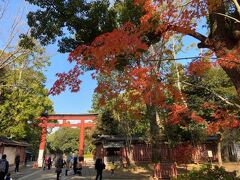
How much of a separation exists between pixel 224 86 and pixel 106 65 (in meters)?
21.7

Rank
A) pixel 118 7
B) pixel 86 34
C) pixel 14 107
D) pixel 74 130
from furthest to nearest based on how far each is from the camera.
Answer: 1. pixel 74 130
2. pixel 14 107
3. pixel 118 7
4. pixel 86 34

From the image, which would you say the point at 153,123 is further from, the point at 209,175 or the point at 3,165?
the point at 3,165

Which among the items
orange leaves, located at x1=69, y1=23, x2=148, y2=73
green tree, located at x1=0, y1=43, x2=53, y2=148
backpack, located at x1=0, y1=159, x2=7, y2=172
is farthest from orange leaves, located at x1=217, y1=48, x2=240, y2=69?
green tree, located at x1=0, y1=43, x2=53, y2=148

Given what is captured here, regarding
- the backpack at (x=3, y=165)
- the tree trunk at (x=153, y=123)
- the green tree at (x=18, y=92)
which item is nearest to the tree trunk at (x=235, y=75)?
the backpack at (x=3, y=165)

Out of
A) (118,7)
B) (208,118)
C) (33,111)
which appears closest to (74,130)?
(33,111)

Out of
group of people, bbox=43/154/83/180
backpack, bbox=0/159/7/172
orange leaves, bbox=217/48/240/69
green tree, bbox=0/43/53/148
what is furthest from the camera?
green tree, bbox=0/43/53/148

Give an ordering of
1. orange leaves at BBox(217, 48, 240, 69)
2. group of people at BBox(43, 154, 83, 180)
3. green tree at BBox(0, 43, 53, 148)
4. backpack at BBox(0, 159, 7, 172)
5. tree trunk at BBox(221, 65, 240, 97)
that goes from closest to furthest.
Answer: orange leaves at BBox(217, 48, 240, 69) < tree trunk at BBox(221, 65, 240, 97) < backpack at BBox(0, 159, 7, 172) < group of people at BBox(43, 154, 83, 180) < green tree at BBox(0, 43, 53, 148)

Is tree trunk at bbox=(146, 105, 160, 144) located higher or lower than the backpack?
higher

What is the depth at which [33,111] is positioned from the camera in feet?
99.0

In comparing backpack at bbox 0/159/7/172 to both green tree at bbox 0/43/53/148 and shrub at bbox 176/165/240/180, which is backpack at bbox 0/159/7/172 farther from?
green tree at bbox 0/43/53/148

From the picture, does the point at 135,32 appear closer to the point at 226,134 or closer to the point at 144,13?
the point at 144,13

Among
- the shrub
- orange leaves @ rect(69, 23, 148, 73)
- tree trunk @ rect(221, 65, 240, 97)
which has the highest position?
orange leaves @ rect(69, 23, 148, 73)

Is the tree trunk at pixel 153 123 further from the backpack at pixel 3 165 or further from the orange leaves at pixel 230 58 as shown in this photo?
the orange leaves at pixel 230 58

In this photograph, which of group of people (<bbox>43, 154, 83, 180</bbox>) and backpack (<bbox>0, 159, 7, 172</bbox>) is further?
group of people (<bbox>43, 154, 83, 180</bbox>)
